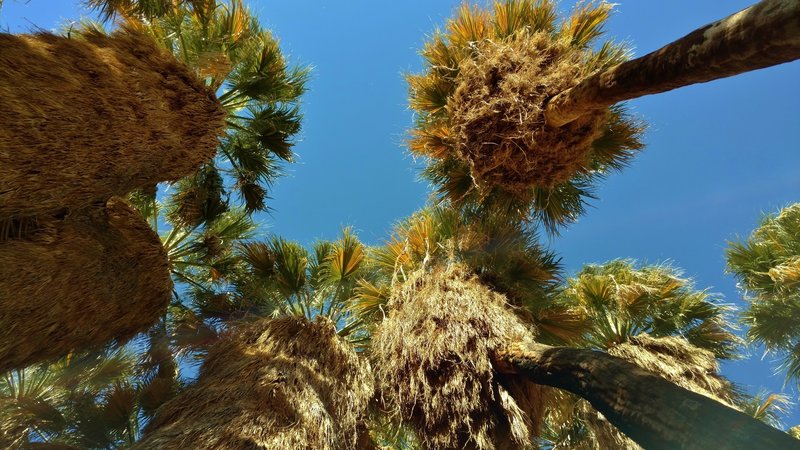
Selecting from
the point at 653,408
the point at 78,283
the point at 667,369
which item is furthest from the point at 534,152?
the point at 78,283

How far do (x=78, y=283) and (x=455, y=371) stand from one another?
12.4ft

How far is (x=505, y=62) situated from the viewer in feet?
14.6

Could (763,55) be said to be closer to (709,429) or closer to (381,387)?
(709,429)

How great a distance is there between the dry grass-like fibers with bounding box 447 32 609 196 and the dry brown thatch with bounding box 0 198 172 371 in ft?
12.6

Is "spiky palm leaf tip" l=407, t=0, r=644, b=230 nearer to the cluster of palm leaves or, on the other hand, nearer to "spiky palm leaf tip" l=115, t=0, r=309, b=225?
the cluster of palm leaves

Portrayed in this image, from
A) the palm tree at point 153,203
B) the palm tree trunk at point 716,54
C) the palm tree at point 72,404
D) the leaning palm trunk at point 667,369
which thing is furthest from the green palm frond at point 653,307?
the palm tree at point 72,404

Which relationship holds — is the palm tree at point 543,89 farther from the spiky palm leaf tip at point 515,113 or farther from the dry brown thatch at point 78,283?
the dry brown thatch at point 78,283

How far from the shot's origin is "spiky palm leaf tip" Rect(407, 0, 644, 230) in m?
4.29

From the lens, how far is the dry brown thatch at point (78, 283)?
13.0 ft

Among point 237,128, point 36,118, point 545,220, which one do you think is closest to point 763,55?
point 545,220

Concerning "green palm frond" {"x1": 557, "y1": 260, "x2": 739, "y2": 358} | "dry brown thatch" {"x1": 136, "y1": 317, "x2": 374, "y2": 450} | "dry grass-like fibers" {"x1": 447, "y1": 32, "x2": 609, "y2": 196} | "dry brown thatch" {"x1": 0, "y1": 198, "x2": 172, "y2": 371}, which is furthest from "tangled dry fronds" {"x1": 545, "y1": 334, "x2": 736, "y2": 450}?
"dry brown thatch" {"x1": 0, "y1": 198, "x2": 172, "y2": 371}

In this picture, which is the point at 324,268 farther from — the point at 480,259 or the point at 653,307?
the point at 653,307

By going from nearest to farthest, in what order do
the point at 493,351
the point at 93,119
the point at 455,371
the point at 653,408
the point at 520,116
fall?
the point at 653,408 < the point at 93,119 < the point at 520,116 < the point at 455,371 < the point at 493,351

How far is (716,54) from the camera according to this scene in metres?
2.37
